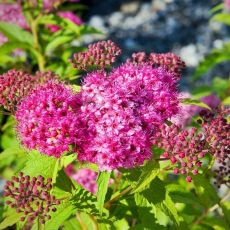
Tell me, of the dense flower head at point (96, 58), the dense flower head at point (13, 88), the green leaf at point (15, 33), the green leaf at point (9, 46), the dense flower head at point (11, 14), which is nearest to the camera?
the dense flower head at point (13, 88)

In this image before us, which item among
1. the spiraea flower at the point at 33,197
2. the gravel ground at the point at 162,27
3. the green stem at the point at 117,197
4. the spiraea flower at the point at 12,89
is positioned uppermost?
the gravel ground at the point at 162,27

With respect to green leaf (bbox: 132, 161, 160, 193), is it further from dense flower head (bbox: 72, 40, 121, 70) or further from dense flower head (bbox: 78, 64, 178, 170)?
dense flower head (bbox: 72, 40, 121, 70)

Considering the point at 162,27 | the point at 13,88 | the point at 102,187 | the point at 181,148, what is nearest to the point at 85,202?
the point at 102,187

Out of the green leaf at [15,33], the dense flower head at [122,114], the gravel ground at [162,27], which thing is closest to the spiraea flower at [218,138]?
the dense flower head at [122,114]

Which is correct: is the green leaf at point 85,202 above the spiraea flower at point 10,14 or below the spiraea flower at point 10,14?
below

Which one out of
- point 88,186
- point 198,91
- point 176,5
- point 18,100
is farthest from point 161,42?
point 18,100

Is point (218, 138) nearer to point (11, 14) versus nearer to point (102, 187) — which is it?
point (102, 187)

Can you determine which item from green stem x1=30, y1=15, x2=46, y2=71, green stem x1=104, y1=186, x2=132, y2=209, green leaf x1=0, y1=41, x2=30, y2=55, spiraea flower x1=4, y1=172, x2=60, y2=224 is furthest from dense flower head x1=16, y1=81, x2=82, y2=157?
green stem x1=30, y1=15, x2=46, y2=71

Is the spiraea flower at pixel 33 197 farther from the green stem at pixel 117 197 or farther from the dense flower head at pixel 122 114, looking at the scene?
the green stem at pixel 117 197
